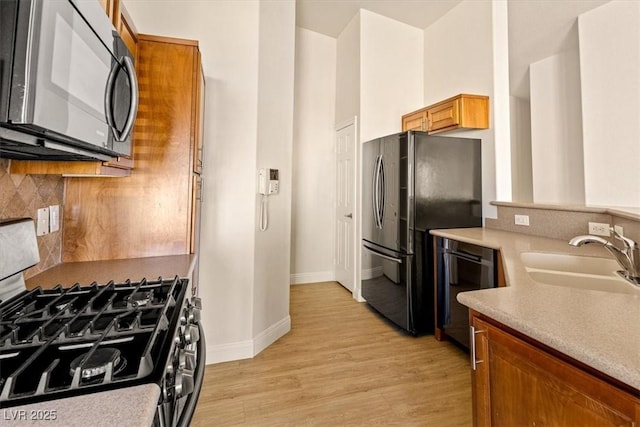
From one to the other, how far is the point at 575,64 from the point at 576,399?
4.48 metres

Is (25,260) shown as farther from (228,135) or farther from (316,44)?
(316,44)

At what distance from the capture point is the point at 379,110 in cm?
373

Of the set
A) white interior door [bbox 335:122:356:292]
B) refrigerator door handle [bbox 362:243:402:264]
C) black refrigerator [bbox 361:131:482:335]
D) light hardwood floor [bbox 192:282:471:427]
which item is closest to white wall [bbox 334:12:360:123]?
white interior door [bbox 335:122:356:292]

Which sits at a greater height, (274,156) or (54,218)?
(274,156)

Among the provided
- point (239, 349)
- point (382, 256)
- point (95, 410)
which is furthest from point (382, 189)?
point (95, 410)

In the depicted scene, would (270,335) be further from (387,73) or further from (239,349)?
(387,73)

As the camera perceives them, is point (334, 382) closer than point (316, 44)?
Yes

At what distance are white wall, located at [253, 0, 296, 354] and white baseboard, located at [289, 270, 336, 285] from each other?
4.93ft

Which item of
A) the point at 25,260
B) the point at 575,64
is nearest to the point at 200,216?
the point at 25,260

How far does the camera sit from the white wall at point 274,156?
231cm

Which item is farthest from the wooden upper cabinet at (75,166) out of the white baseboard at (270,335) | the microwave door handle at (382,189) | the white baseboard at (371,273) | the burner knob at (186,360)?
the white baseboard at (371,273)

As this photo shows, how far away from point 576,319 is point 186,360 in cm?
105

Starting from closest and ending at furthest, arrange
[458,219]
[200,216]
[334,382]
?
[334,382], [200,216], [458,219]

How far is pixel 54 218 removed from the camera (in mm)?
1425
